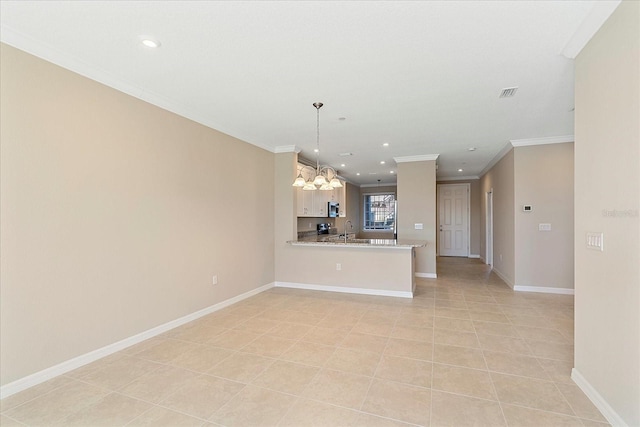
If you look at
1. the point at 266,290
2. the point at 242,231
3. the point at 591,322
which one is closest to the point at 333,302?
the point at 266,290

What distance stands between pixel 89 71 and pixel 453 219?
9503mm

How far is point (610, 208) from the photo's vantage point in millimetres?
1827

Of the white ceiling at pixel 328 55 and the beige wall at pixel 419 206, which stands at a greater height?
the white ceiling at pixel 328 55

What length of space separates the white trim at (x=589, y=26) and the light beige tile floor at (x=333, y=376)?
8.46 feet

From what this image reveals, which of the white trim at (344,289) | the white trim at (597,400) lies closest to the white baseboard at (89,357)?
the white trim at (344,289)

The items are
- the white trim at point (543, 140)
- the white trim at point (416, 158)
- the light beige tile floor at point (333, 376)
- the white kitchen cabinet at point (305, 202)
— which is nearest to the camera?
the light beige tile floor at point (333, 376)

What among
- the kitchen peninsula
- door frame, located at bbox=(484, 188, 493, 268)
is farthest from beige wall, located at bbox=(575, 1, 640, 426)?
door frame, located at bbox=(484, 188, 493, 268)

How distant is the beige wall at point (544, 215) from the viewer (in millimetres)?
4844

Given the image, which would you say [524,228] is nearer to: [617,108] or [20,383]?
[617,108]

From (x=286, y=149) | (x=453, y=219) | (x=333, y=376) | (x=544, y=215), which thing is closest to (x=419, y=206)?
(x=544, y=215)

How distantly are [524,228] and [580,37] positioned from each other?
12.3 feet

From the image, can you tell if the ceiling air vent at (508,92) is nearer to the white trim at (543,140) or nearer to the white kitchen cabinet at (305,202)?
the white trim at (543,140)

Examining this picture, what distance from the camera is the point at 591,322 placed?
2.06 meters

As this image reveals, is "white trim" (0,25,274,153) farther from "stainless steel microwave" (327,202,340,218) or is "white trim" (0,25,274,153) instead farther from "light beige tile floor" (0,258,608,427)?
"stainless steel microwave" (327,202,340,218)
